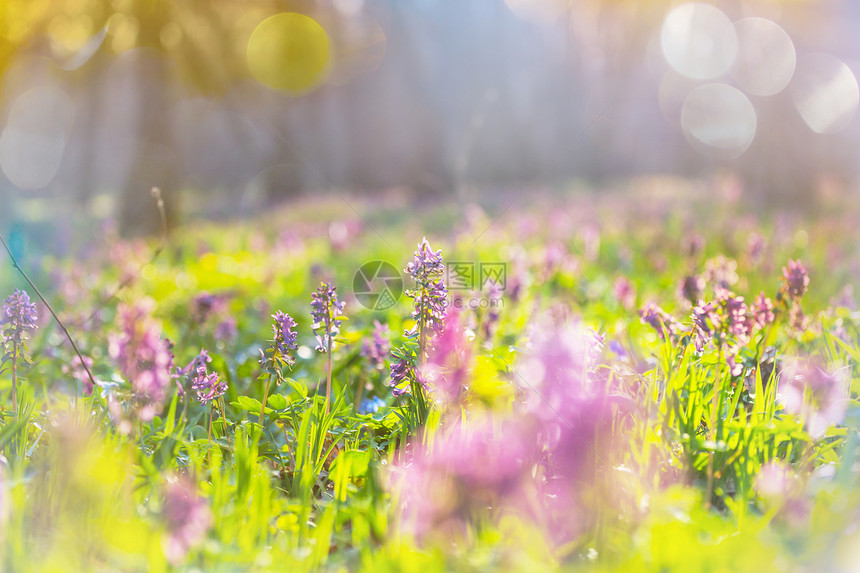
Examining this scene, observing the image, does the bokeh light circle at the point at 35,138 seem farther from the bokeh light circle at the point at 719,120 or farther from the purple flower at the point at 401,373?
the purple flower at the point at 401,373

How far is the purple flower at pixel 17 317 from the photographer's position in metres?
1.76

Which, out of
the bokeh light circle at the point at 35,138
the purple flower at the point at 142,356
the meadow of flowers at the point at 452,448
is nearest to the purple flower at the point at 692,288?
the meadow of flowers at the point at 452,448

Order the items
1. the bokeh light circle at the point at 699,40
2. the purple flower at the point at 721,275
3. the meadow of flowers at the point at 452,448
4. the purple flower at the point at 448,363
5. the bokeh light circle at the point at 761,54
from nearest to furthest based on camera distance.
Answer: the meadow of flowers at the point at 452,448
the purple flower at the point at 448,363
the purple flower at the point at 721,275
the bokeh light circle at the point at 761,54
the bokeh light circle at the point at 699,40

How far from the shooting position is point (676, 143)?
64.3ft

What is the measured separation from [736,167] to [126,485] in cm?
1324

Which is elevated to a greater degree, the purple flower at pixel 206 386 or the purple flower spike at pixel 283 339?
the purple flower spike at pixel 283 339

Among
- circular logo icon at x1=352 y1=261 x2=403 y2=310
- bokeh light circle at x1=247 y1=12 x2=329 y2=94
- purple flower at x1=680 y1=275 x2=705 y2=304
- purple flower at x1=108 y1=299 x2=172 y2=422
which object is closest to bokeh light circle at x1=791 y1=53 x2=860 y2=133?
bokeh light circle at x1=247 y1=12 x2=329 y2=94

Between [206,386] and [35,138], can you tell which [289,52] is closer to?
[35,138]

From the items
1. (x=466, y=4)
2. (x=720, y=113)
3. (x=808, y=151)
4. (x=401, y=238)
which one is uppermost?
(x=466, y=4)

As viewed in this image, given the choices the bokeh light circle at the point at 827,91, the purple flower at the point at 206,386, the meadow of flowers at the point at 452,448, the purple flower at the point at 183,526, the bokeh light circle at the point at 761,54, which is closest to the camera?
the purple flower at the point at 183,526

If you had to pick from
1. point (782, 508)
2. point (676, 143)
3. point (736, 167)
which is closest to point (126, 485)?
point (782, 508)

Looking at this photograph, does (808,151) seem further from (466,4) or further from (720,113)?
(466,4)

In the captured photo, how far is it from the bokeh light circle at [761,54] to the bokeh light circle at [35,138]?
18436 millimetres

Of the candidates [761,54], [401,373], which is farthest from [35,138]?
[401,373]
